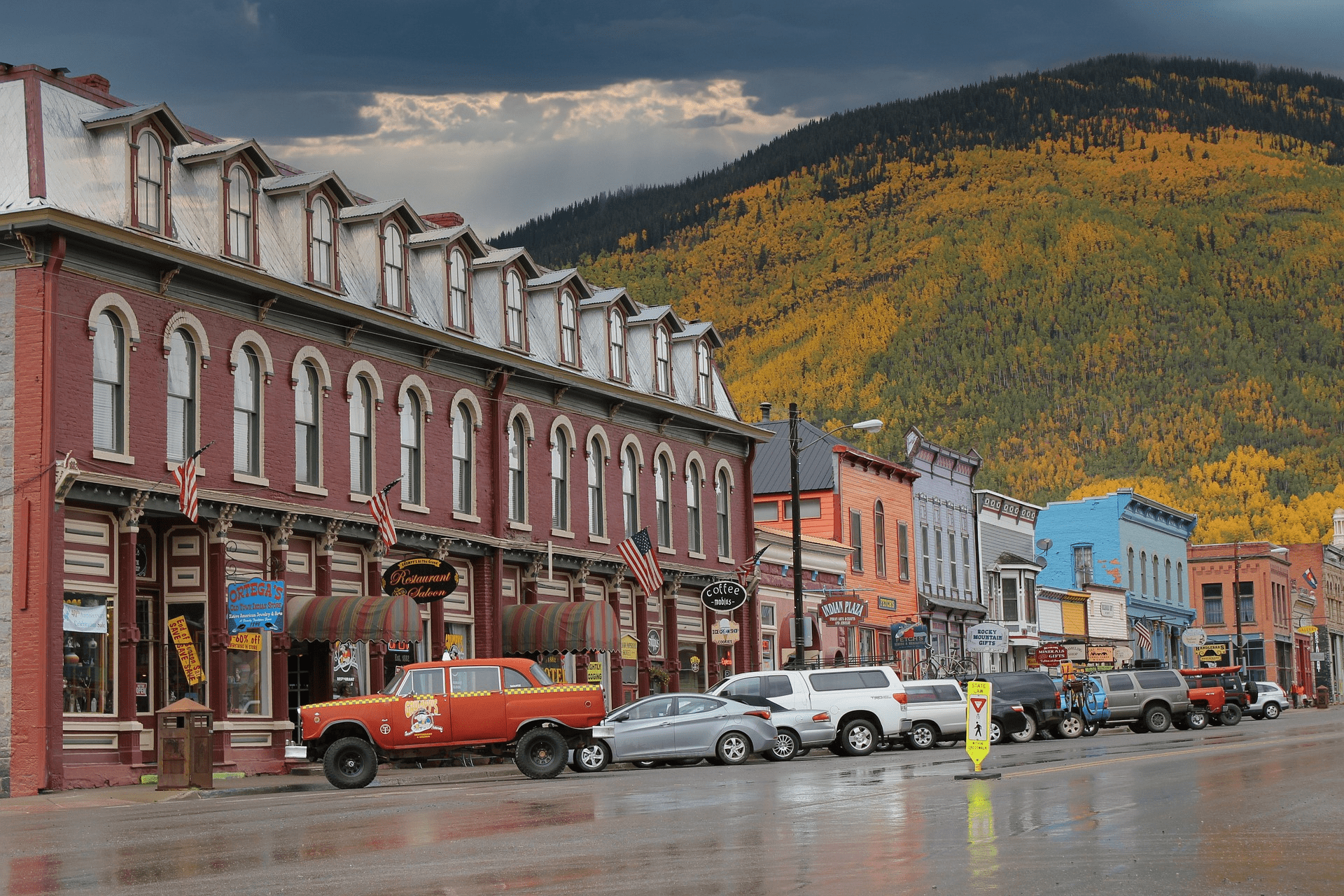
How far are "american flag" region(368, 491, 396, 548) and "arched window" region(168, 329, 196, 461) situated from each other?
182 inches

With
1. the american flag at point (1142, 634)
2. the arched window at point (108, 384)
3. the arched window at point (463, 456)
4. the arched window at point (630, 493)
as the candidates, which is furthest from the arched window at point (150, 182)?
the american flag at point (1142, 634)

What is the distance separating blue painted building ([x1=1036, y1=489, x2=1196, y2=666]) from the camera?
273 feet

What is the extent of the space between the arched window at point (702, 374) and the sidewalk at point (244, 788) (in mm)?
16880

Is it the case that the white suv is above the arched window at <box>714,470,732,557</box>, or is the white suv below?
below

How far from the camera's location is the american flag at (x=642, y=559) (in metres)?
42.0

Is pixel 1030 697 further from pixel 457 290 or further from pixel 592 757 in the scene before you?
pixel 457 290

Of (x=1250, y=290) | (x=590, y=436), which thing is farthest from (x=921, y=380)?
(x=590, y=436)

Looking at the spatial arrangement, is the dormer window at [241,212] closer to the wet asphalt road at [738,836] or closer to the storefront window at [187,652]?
the storefront window at [187,652]

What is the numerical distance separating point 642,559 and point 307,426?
11051 millimetres

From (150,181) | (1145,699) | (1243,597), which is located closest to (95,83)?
(150,181)

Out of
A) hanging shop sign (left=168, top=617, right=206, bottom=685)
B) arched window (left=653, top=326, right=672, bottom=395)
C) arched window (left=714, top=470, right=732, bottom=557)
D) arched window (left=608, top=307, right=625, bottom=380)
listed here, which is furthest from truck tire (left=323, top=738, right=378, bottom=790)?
arched window (left=714, top=470, right=732, bottom=557)

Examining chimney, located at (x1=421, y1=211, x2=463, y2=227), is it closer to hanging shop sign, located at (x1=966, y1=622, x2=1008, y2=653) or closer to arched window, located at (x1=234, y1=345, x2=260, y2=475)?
arched window, located at (x1=234, y1=345, x2=260, y2=475)

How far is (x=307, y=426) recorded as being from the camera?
3341 centimetres

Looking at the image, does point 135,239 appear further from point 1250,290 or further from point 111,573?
point 1250,290
